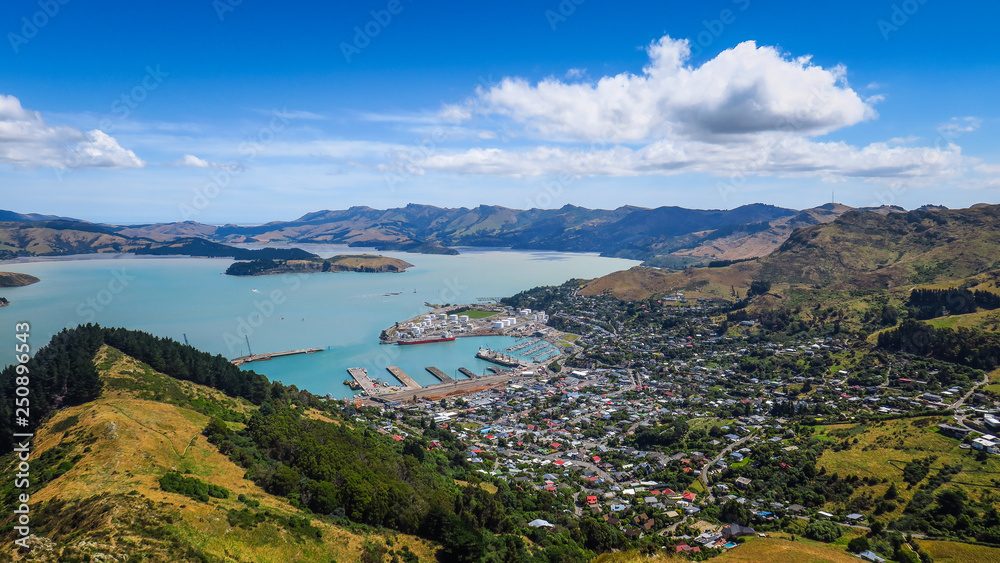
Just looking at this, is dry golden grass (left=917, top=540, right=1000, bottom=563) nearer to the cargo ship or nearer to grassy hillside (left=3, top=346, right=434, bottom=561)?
grassy hillside (left=3, top=346, right=434, bottom=561)

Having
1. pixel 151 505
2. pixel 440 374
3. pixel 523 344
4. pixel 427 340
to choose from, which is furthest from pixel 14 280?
pixel 151 505

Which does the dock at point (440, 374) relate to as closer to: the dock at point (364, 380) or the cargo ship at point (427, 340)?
the dock at point (364, 380)

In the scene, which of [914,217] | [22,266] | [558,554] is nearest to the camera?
[558,554]

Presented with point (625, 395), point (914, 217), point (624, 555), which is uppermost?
point (914, 217)

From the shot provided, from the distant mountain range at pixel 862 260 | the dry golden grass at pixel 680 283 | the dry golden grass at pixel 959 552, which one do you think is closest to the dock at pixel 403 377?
the dry golden grass at pixel 959 552

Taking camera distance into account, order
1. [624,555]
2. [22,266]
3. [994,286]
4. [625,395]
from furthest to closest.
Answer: [22,266] < [994,286] < [625,395] < [624,555]

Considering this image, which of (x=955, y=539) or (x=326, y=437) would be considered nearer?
(x=955, y=539)

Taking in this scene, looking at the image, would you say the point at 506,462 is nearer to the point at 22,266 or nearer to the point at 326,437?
the point at 326,437

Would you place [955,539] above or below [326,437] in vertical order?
below

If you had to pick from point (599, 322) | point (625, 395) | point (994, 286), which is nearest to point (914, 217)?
point (994, 286)
